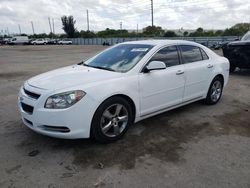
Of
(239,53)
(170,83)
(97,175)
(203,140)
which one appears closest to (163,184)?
(97,175)

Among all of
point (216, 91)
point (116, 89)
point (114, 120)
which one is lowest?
point (216, 91)

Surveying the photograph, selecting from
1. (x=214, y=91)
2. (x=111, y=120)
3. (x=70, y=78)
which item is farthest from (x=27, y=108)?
(x=214, y=91)

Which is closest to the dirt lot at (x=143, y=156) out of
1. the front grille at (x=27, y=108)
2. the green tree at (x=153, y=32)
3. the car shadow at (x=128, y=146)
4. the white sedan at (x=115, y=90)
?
the car shadow at (x=128, y=146)

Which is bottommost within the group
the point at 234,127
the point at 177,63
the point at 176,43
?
the point at 234,127

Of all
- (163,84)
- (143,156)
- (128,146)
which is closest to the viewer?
(143,156)

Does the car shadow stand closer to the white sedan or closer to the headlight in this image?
the white sedan

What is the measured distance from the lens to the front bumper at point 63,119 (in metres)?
3.33

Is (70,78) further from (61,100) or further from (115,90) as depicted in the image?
(115,90)

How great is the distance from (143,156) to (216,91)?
3173 mm

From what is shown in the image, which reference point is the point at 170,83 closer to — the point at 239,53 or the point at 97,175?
the point at 97,175

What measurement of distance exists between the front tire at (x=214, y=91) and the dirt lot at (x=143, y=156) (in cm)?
77

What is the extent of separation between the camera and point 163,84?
437cm

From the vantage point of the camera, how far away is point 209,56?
18.3 ft

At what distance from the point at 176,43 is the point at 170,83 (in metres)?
0.90
